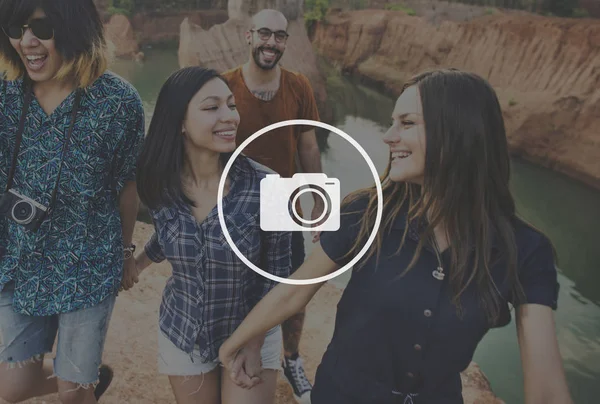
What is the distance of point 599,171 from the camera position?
529cm

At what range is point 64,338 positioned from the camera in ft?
3.77

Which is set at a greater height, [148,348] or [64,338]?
[64,338]

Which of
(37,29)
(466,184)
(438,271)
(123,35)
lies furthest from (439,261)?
(123,35)

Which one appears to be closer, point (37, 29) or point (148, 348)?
point (37, 29)

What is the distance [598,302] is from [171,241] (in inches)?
123

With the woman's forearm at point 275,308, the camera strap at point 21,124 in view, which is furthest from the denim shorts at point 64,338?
the woman's forearm at point 275,308

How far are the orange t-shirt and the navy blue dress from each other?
620 mm

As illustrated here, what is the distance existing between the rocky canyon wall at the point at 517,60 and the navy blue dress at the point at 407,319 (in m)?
3.86

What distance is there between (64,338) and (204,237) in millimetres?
409

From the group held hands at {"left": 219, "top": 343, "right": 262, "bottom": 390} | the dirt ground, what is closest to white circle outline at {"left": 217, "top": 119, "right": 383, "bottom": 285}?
held hands at {"left": 219, "top": 343, "right": 262, "bottom": 390}

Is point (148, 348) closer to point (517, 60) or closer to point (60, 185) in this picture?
point (60, 185)

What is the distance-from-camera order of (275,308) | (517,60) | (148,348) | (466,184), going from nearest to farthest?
(466,184) → (275,308) → (148,348) → (517,60)

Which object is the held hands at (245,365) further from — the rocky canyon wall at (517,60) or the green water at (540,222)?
the rocky canyon wall at (517,60)

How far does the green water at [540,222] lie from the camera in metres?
2.36
